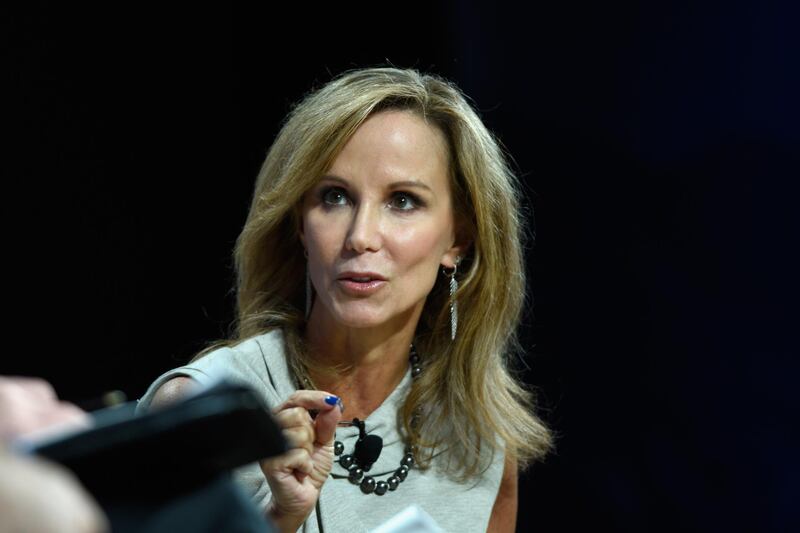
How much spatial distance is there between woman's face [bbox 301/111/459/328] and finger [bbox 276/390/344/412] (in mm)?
412

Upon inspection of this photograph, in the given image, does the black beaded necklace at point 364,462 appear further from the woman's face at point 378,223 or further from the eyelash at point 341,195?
the eyelash at point 341,195

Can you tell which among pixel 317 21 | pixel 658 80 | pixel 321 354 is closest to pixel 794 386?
pixel 658 80

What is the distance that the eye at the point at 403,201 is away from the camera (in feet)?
6.33

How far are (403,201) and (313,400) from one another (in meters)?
0.58

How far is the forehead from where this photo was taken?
1.91 meters

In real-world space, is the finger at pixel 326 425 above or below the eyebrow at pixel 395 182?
below

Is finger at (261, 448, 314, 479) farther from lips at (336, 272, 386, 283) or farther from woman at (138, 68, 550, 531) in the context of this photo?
lips at (336, 272, 386, 283)

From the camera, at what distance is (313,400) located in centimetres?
145

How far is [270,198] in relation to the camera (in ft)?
6.51

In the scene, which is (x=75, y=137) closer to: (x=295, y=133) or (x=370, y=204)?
(x=295, y=133)

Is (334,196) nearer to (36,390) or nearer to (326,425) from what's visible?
(326,425)

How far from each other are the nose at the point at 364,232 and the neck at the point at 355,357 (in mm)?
186

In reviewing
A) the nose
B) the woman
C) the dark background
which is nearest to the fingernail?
the woman

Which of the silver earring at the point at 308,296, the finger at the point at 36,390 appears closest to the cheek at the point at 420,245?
the silver earring at the point at 308,296
